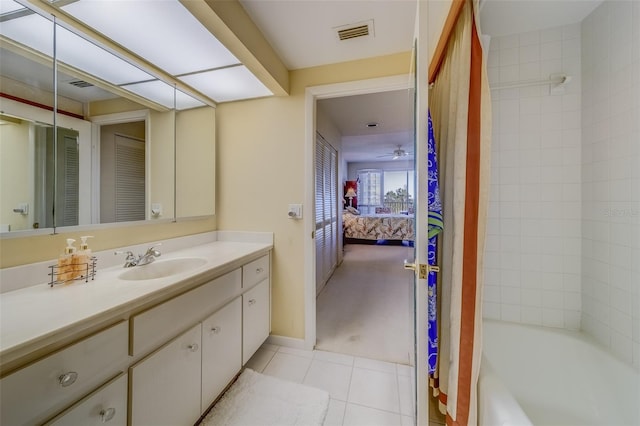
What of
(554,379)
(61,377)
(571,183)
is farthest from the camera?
(571,183)

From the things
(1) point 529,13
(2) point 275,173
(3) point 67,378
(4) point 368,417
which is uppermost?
(1) point 529,13

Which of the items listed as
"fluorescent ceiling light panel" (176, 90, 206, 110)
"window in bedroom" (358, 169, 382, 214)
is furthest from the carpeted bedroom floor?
"window in bedroom" (358, 169, 382, 214)

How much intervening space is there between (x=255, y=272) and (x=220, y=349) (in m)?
0.53

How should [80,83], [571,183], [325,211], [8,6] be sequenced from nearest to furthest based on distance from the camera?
[8,6] → [80,83] → [571,183] → [325,211]

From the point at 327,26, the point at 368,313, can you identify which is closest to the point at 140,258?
the point at 327,26

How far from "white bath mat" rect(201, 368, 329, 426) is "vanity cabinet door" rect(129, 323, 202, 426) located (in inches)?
8.2

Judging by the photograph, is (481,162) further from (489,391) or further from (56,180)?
(56,180)

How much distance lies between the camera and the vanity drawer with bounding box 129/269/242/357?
0.91 m

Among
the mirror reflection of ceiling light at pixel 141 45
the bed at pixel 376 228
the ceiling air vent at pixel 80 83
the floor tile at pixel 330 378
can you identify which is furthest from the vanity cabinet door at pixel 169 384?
the bed at pixel 376 228

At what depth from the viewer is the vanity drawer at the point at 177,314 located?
914 mm

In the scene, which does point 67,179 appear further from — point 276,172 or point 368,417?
point 368,417

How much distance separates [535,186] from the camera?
1468 millimetres

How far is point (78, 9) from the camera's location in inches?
43.7

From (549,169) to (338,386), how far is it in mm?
1923
